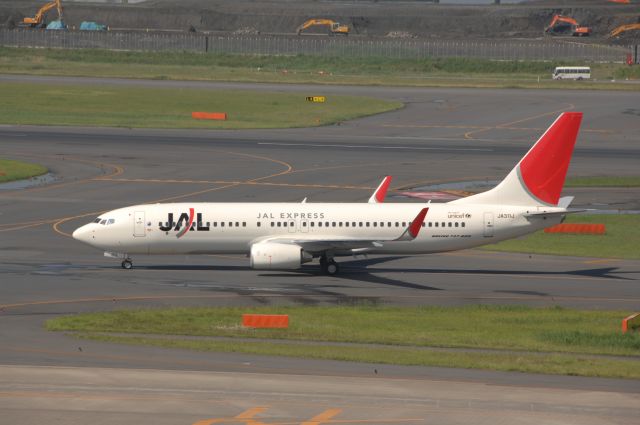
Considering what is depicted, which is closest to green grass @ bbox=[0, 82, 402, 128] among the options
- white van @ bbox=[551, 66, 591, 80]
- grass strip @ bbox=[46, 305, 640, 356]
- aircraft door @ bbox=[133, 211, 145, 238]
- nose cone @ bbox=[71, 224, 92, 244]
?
white van @ bbox=[551, 66, 591, 80]

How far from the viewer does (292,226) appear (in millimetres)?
60125

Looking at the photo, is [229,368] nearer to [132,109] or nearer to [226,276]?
[226,276]

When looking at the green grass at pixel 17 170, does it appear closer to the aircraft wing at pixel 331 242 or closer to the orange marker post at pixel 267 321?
the aircraft wing at pixel 331 242

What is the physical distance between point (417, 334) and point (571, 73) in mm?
140926

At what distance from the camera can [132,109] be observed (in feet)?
447

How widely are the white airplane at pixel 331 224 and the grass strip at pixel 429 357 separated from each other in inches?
645

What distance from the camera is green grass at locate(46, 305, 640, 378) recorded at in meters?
40.8

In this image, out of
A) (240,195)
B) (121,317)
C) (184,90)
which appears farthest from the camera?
(184,90)

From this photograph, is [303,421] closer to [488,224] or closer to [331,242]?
Result: [331,242]

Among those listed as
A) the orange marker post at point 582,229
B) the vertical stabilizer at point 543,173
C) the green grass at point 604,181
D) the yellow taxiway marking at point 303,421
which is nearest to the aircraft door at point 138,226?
the vertical stabilizer at point 543,173

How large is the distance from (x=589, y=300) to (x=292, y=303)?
14110 mm

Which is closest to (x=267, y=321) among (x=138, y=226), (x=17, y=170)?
(x=138, y=226)

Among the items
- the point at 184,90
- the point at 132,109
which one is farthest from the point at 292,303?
the point at 184,90

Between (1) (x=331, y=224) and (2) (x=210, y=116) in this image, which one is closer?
(1) (x=331, y=224)
